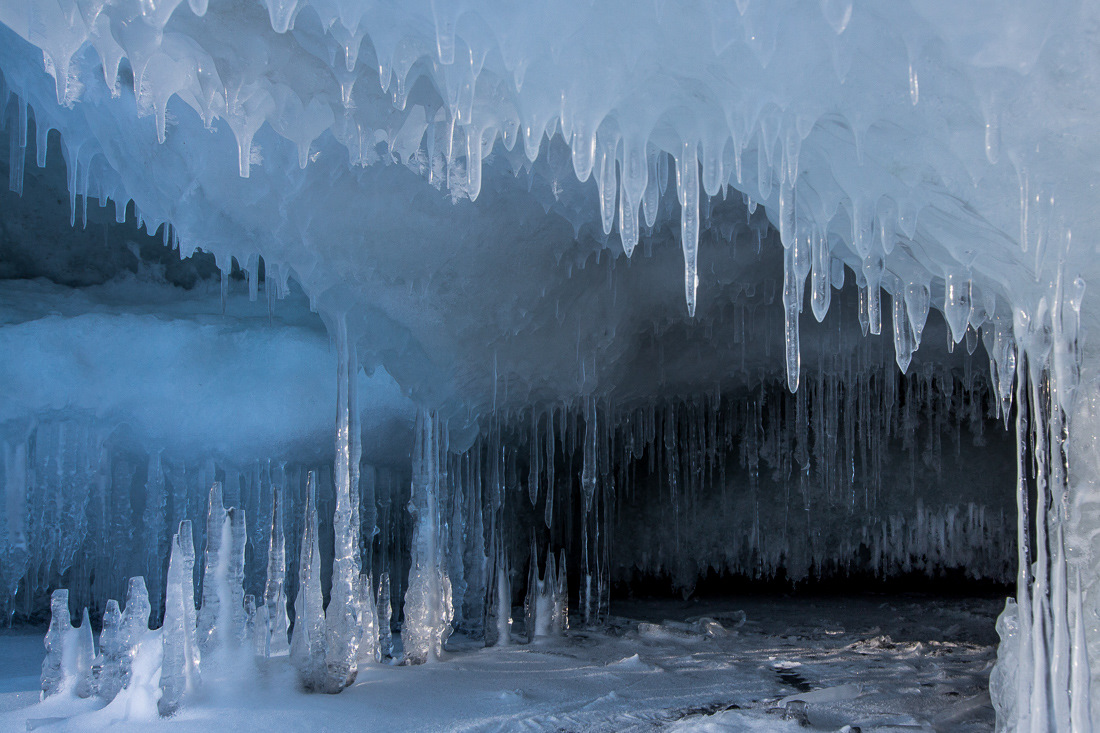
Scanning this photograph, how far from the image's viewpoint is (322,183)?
5594 mm

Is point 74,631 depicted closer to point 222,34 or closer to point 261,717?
point 261,717

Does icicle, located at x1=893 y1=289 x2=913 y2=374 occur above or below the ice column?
above

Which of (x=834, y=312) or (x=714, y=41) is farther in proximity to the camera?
(x=834, y=312)

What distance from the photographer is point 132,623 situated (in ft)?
15.3

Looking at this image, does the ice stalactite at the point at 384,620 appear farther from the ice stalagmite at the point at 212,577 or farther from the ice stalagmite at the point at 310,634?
the ice stalagmite at the point at 212,577

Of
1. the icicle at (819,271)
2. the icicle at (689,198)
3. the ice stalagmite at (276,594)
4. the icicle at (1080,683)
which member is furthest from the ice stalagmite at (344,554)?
the icicle at (1080,683)

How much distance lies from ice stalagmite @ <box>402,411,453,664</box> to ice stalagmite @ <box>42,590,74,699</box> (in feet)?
7.39

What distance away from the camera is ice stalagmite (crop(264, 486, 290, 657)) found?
5.46 meters

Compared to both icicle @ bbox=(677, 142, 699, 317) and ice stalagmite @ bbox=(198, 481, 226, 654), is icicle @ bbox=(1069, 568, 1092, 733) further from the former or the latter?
ice stalagmite @ bbox=(198, 481, 226, 654)

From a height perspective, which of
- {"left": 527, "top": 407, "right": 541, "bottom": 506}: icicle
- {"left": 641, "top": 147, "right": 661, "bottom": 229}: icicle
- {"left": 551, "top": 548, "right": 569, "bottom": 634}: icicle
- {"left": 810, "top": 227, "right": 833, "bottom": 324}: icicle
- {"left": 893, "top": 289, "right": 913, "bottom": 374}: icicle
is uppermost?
{"left": 641, "top": 147, "right": 661, "bottom": 229}: icicle

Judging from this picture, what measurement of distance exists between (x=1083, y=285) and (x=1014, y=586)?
814 cm

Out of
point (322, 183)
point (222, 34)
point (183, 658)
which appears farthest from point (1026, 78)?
point (183, 658)

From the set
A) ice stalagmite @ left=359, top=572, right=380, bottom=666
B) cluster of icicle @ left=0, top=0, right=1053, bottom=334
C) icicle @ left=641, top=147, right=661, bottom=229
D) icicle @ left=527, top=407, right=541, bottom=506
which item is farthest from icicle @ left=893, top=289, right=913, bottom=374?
icicle @ left=527, top=407, right=541, bottom=506

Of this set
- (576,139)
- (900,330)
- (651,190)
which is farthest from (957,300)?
(576,139)
